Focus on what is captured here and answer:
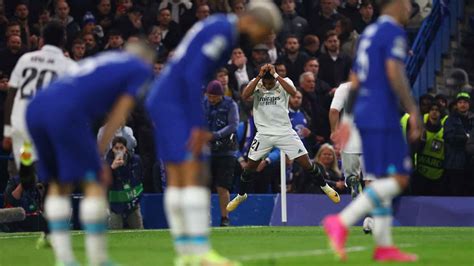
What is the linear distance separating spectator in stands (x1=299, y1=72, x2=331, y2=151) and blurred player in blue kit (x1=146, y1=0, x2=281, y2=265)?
40.6ft

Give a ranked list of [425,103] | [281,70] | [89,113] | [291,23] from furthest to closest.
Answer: [291,23] → [425,103] → [281,70] → [89,113]

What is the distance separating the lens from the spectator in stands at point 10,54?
2242 centimetres

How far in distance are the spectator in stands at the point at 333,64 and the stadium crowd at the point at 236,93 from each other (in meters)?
0.02

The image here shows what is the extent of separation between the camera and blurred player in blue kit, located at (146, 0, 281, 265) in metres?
11.6

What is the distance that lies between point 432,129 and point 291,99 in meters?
2.43

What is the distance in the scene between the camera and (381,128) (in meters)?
12.6

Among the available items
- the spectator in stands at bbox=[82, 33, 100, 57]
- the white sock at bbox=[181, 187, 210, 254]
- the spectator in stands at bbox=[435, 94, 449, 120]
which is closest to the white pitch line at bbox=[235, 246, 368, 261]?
the white sock at bbox=[181, 187, 210, 254]

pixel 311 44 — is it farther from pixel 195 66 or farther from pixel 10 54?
pixel 195 66

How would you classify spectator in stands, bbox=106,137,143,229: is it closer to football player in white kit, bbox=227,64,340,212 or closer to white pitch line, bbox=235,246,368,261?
football player in white kit, bbox=227,64,340,212

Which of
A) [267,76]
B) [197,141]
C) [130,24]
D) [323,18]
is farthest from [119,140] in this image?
[197,141]

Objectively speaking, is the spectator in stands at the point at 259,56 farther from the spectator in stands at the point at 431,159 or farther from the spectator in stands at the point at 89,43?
the spectator in stands at the point at 431,159

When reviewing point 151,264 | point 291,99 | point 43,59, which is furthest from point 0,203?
point 151,264

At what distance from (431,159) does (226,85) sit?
3.72 meters

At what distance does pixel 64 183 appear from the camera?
1144cm
